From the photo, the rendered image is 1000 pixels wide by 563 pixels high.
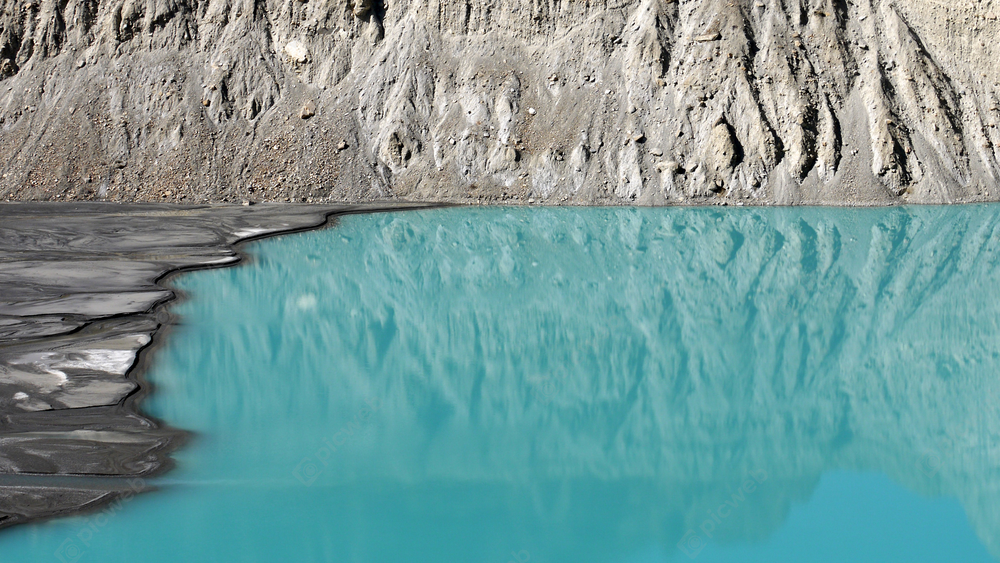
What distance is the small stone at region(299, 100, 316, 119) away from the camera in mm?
43406

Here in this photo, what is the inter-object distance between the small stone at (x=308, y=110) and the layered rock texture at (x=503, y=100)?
1.04 ft

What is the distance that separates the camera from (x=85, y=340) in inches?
653

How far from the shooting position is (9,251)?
25859 millimetres

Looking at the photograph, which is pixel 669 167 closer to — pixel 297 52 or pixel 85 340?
pixel 297 52

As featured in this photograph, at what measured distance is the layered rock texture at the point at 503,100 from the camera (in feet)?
130

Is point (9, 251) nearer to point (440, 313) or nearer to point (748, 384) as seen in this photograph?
point (440, 313)

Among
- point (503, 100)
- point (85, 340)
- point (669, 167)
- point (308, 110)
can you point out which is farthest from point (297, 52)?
point (85, 340)

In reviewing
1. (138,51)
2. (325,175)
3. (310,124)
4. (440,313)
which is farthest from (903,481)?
(138,51)

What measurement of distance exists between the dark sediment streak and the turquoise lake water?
0.62 metres

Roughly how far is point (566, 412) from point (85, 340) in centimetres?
1029

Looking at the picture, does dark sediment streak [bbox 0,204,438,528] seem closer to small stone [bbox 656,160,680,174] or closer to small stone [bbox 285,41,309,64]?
small stone [bbox 285,41,309,64]

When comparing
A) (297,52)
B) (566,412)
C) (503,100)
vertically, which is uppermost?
(297,52)

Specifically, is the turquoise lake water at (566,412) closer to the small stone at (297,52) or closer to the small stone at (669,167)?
the small stone at (669,167)

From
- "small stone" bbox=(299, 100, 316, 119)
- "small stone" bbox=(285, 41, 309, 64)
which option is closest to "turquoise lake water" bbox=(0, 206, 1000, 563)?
"small stone" bbox=(299, 100, 316, 119)
